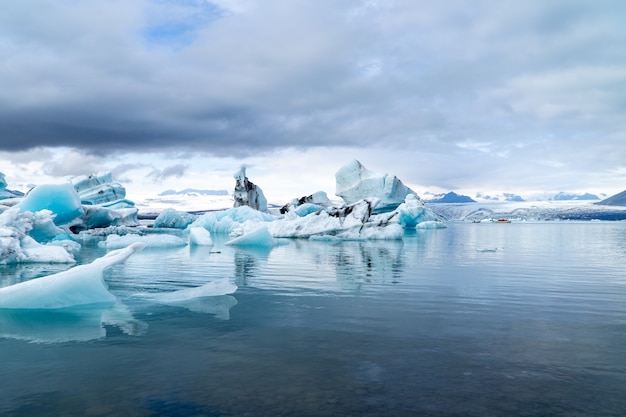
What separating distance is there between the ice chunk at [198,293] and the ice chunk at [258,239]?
15.9 metres

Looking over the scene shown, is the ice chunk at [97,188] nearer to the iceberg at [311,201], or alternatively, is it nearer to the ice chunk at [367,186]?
the iceberg at [311,201]

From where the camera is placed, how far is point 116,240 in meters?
22.6

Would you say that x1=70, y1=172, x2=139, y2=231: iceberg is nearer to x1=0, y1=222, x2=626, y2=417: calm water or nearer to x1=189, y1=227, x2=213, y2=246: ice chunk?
x1=189, y1=227, x2=213, y2=246: ice chunk

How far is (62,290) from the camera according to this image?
24.6 feet

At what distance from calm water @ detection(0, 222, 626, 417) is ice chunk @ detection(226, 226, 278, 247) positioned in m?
15.1

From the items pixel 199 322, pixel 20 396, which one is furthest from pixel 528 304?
pixel 20 396

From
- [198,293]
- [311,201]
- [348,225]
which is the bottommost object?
[198,293]

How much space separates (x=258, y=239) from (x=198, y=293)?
16747 millimetres

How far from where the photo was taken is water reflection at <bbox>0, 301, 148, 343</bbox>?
5.74m

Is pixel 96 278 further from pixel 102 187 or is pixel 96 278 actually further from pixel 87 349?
pixel 102 187

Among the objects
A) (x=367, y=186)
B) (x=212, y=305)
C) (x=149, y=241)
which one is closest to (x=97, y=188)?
(x=149, y=241)

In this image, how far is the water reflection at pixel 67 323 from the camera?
5.74m

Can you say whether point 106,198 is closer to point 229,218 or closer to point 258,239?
point 229,218

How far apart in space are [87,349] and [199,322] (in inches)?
62.0
